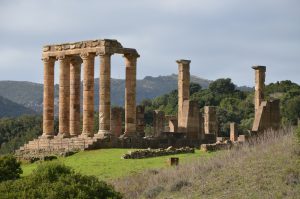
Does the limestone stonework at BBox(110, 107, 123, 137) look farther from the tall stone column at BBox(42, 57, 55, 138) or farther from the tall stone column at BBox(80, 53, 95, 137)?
the tall stone column at BBox(42, 57, 55, 138)

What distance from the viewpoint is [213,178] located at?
1244 inches

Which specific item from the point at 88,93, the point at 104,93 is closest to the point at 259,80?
the point at 104,93

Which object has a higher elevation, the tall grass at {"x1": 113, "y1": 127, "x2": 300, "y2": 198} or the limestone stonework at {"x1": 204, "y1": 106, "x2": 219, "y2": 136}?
the limestone stonework at {"x1": 204, "y1": 106, "x2": 219, "y2": 136}

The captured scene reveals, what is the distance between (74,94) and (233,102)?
168 ft

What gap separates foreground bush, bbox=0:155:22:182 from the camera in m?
38.2

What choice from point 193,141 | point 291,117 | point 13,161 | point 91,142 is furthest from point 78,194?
point 291,117

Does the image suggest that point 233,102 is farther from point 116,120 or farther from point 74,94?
point 74,94

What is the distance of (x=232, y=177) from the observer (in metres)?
31.2

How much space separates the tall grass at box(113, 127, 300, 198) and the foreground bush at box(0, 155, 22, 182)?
6535 mm

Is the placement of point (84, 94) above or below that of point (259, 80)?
below

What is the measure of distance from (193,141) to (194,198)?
2836 cm

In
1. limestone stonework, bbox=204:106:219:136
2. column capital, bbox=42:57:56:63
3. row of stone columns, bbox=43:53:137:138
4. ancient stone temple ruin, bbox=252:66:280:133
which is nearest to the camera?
ancient stone temple ruin, bbox=252:66:280:133

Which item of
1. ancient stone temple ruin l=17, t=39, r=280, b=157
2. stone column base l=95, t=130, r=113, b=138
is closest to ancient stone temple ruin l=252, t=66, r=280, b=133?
ancient stone temple ruin l=17, t=39, r=280, b=157

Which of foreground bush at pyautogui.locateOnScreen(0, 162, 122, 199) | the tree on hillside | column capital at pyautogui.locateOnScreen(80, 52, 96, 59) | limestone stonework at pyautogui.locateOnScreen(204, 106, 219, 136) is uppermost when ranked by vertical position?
the tree on hillside
